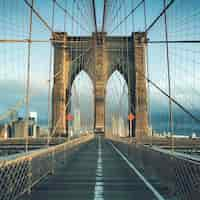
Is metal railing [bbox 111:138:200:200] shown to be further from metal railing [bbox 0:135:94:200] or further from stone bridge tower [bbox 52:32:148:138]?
stone bridge tower [bbox 52:32:148:138]

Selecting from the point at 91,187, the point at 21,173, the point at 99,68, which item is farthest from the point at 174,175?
the point at 99,68

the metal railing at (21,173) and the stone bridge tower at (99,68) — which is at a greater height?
the stone bridge tower at (99,68)

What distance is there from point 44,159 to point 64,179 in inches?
26.7

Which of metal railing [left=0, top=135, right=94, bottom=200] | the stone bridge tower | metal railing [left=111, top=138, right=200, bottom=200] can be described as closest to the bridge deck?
metal railing [left=0, top=135, right=94, bottom=200]

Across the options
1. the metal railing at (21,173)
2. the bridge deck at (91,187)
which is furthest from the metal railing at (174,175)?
the metal railing at (21,173)

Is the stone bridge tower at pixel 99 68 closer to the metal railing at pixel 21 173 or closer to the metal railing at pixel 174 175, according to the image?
the metal railing at pixel 174 175

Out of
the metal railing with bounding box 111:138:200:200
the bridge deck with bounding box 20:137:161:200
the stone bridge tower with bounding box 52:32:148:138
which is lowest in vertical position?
the bridge deck with bounding box 20:137:161:200

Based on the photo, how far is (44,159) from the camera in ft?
26.0

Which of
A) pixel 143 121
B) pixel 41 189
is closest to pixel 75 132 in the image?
pixel 143 121

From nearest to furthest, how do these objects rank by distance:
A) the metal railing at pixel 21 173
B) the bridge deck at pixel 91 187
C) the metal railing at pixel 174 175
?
the metal railing at pixel 21 173
the metal railing at pixel 174 175
the bridge deck at pixel 91 187

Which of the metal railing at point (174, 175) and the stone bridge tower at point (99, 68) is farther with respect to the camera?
the stone bridge tower at point (99, 68)

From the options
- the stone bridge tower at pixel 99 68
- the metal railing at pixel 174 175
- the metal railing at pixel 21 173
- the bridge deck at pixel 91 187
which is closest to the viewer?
the metal railing at pixel 21 173

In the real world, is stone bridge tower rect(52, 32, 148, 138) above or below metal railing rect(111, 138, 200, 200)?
above

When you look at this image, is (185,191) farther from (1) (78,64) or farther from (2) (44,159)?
(1) (78,64)
